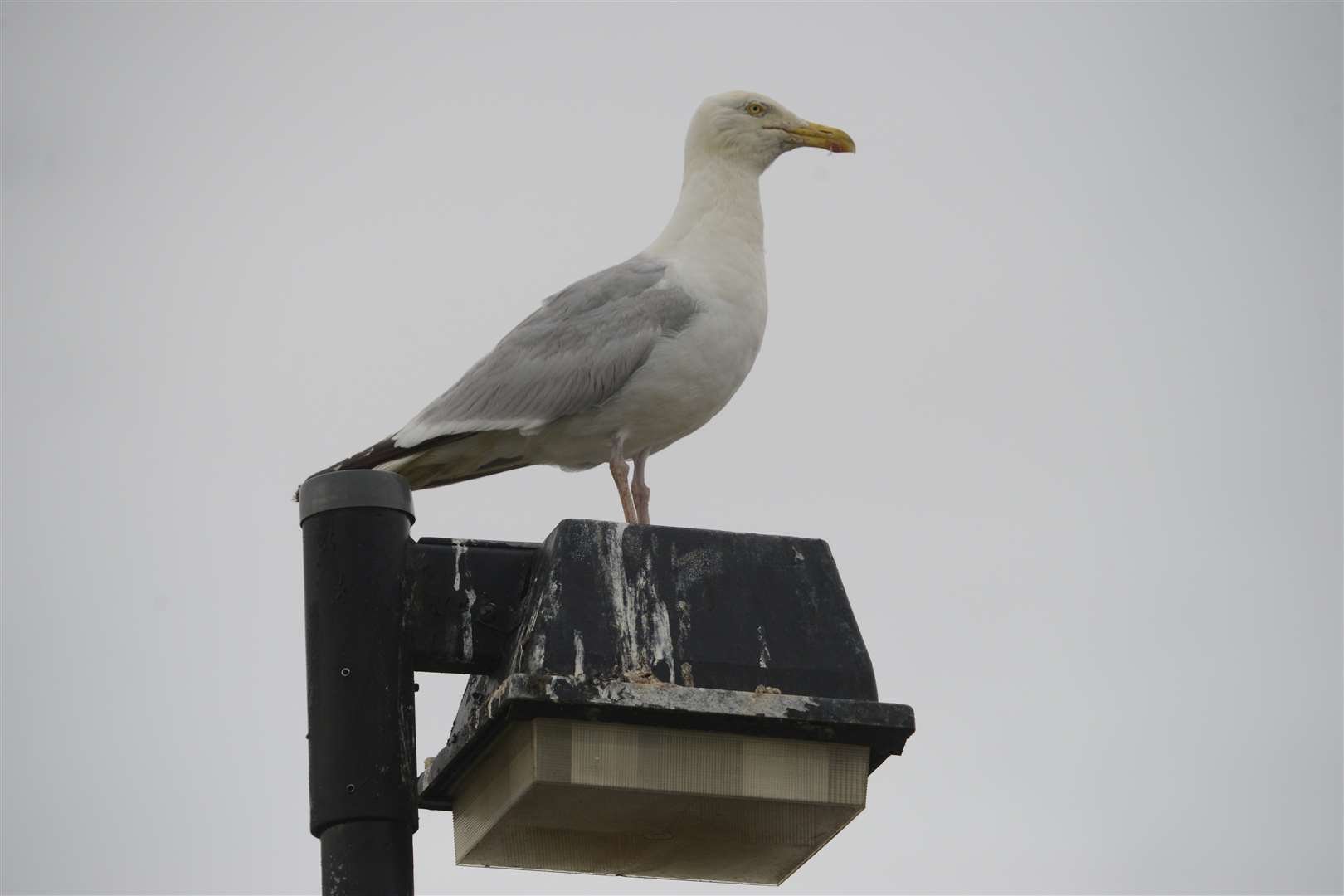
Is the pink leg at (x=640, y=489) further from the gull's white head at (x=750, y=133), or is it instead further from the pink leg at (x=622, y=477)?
the gull's white head at (x=750, y=133)

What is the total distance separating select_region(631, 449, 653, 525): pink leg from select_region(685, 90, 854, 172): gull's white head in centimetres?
169

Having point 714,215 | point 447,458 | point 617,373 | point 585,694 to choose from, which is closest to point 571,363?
point 617,373

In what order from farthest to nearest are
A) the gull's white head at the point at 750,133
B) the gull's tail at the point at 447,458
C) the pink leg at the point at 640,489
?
the gull's white head at the point at 750,133, the pink leg at the point at 640,489, the gull's tail at the point at 447,458

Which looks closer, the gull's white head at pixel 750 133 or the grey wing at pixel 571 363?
the grey wing at pixel 571 363

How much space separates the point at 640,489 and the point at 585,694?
5.61 metres

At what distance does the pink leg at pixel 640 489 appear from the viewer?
9.66 m

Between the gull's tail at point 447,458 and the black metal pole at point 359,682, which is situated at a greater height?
the gull's tail at point 447,458

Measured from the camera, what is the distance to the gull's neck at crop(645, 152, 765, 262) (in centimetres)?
970

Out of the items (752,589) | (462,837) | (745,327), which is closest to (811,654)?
(752,589)

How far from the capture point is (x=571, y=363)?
934cm

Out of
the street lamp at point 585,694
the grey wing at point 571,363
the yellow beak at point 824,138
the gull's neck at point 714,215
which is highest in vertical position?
the yellow beak at point 824,138

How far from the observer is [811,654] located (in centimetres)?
445

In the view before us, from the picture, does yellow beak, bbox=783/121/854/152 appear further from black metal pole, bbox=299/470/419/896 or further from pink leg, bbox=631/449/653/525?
black metal pole, bbox=299/470/419/896

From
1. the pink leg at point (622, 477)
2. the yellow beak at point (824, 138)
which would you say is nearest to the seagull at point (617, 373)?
the pink leg at point (622, 477)
